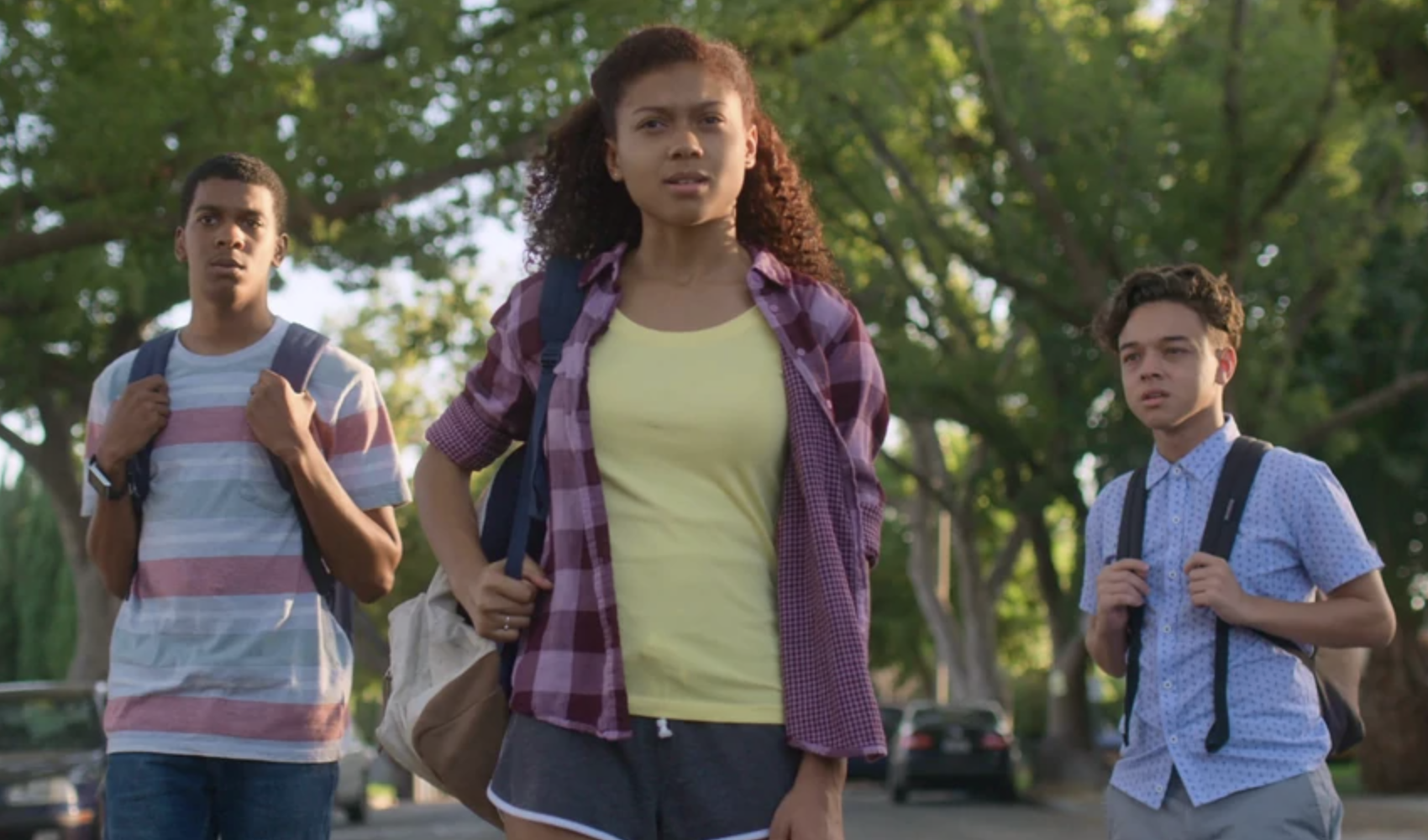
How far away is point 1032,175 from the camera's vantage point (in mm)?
21047

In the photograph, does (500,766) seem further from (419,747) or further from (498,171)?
(498,171)

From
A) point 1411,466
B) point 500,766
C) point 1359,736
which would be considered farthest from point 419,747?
point 1411,466

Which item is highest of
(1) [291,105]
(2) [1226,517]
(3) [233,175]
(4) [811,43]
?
(4) [811,43]

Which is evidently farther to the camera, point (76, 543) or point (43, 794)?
point (76, 543)

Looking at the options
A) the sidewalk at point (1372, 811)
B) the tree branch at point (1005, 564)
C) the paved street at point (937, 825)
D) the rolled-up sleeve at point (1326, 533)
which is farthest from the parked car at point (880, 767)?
the rolled-up sleeve at point (1326, 533)

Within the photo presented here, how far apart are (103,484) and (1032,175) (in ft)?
57.3

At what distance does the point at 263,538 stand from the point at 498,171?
13.7 metres

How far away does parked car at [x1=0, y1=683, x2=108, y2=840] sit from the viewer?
13828mm

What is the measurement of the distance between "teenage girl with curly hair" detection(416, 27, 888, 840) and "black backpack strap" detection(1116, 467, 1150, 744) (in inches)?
57.7

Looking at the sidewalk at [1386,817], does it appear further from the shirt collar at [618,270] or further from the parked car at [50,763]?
the shirt collar at [618,270]

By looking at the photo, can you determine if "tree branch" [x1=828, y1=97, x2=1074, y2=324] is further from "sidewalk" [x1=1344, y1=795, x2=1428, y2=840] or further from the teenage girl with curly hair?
the teenage girl with curly hair

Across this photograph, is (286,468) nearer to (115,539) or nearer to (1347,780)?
(115,539)

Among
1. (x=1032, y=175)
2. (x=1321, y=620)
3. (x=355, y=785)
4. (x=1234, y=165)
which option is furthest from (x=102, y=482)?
(x=355, y=785)

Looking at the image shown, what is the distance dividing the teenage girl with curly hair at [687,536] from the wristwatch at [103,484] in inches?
44.1
